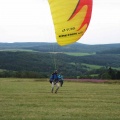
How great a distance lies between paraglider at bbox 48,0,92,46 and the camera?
1702 cm

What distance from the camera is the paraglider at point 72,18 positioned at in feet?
55.8

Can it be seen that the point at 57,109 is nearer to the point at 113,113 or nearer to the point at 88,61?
the point at 113,113

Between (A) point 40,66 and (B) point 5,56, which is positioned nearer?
(A) point 40,66

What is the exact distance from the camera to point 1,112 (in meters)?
16.6

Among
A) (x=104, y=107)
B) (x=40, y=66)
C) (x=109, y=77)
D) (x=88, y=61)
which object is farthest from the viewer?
(x=88, y=61)

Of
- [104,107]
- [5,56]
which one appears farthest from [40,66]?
[104,107]

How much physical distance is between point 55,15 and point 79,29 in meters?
1.18

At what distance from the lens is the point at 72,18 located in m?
17.2

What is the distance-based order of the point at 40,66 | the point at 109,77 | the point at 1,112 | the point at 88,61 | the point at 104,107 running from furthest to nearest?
1. the point at 88,61
2. the point at 40,66
3. the point at 109,77
4. the point at 104,107
5. the point at 1,112

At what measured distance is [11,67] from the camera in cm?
12988

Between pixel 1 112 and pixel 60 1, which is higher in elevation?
pixel 60 1

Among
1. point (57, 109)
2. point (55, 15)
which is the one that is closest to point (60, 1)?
point (55, 15)

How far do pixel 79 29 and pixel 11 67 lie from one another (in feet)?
374

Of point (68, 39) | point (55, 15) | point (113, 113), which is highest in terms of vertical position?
point (55, 15)
